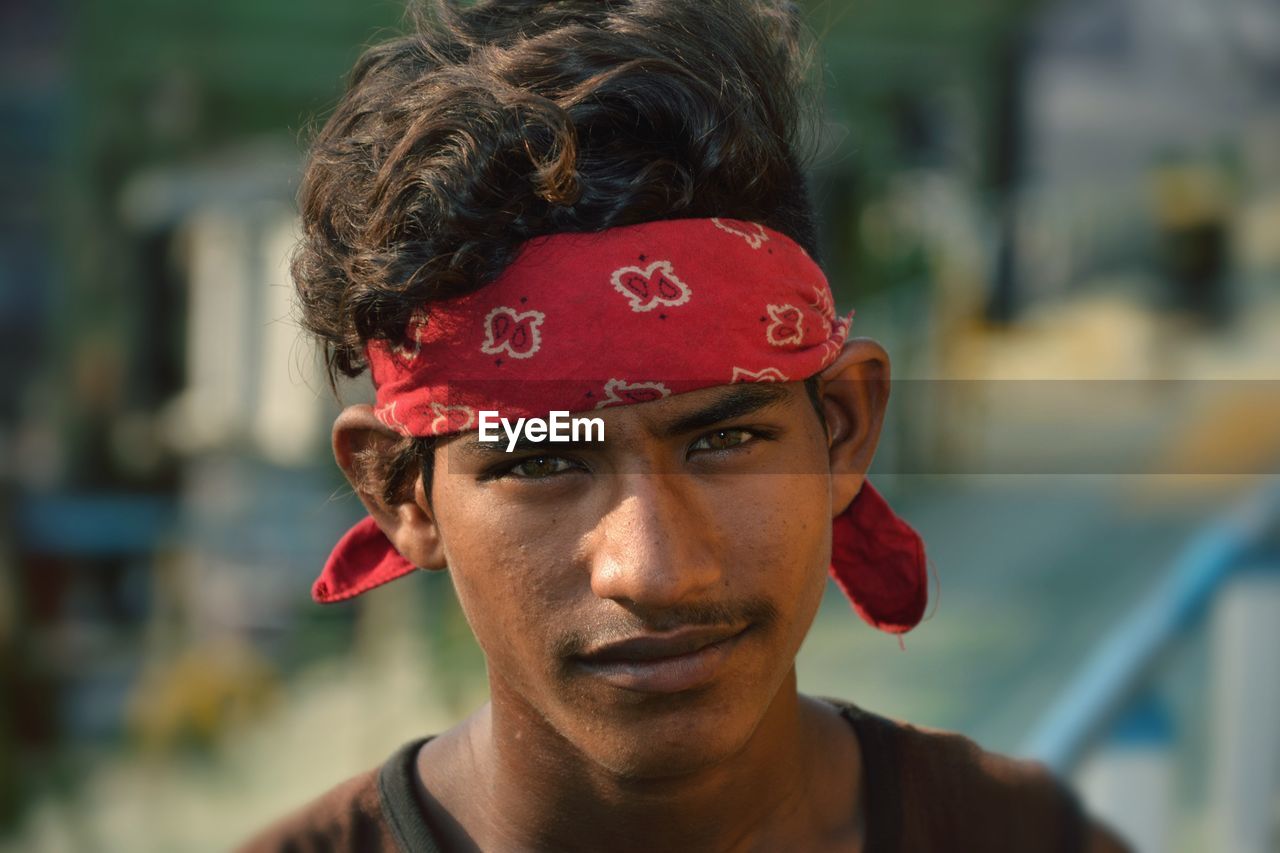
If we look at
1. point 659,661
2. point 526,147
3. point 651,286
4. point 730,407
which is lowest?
point 659,661

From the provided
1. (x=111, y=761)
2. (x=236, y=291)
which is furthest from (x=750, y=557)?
(x=236, y=291)

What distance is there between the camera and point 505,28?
55.8 inches

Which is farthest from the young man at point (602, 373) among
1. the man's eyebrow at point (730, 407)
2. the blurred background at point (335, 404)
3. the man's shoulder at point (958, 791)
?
the blurred background at point (335, 404)

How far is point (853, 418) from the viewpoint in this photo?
1.51m

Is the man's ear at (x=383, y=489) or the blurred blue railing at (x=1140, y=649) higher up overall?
the man's ear at (x=383, y=489)

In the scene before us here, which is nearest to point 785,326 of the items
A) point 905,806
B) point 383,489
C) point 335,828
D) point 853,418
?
point 853,418

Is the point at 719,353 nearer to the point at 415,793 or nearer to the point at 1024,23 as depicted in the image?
the point at 415,793

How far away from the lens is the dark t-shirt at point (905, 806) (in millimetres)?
1519

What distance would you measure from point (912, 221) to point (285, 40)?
136 inches

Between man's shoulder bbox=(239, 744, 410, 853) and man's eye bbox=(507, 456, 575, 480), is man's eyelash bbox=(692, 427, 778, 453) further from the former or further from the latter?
man's shoulder bbox=(239, 744, 410, 853)

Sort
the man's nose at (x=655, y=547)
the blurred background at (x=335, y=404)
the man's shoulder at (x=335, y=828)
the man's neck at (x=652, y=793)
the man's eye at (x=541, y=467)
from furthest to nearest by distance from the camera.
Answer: the blurred background at (x=335, y=404) < the man's shoulder at (x=335, y=828) < the man's neck at (x=652, y=793) < the man's eye at (x=541, y=467) < the man's nose at (x=655, y=547)

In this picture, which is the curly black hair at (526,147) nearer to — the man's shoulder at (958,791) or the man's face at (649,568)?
the man's face at (649,568)

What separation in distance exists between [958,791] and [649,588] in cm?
58

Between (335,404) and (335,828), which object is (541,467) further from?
(335,404)
